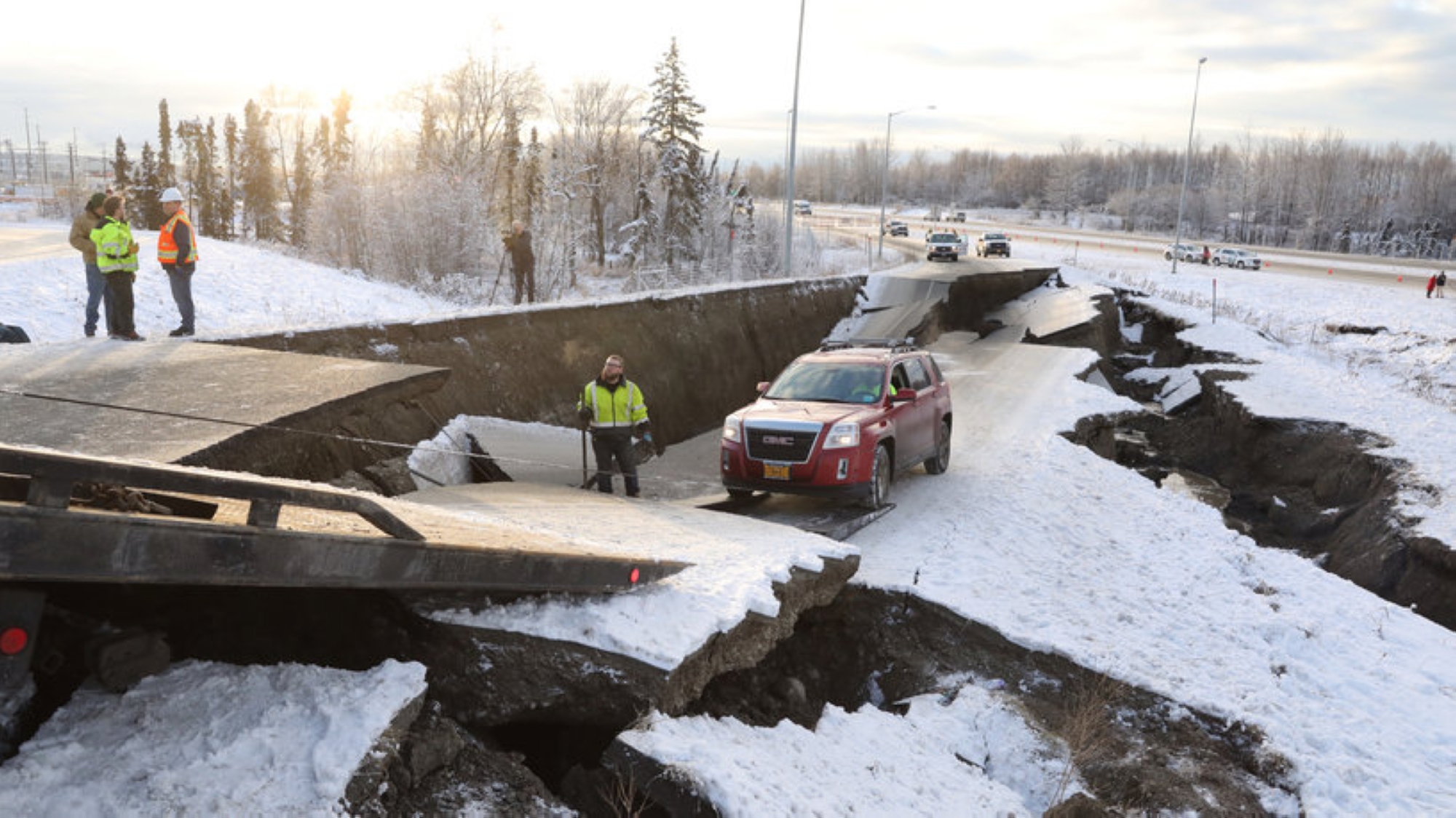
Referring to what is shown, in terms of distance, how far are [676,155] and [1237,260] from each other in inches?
1482

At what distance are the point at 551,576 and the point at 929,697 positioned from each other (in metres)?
3.93

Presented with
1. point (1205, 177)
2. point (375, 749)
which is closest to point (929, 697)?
point (375, 749)

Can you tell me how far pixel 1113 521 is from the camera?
1268 centimetres

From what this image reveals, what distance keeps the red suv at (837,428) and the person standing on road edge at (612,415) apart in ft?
3.63

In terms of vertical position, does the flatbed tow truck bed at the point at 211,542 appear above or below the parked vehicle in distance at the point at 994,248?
below

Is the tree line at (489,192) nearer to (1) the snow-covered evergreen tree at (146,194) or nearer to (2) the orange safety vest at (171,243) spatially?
(1) the snow-covered evergreen tree at (146,194)

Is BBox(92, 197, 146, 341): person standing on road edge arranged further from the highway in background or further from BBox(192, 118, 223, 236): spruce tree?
BBox(192, 118, 223, 236): spruce tree

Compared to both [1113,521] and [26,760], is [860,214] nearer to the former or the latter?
[1113,521]

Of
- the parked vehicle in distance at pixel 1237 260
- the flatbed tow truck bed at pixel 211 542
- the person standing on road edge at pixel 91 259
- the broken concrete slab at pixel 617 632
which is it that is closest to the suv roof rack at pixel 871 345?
the broken concrete slab at pixel 617 632

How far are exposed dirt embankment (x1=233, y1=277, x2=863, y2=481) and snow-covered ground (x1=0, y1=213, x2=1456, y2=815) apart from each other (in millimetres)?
1077

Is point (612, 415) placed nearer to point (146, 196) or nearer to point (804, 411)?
point (804, 411)

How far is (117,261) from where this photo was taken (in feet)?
35.9

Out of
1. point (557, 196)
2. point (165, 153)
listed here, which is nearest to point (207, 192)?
point (165, 153)

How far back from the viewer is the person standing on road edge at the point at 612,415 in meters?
10.9
